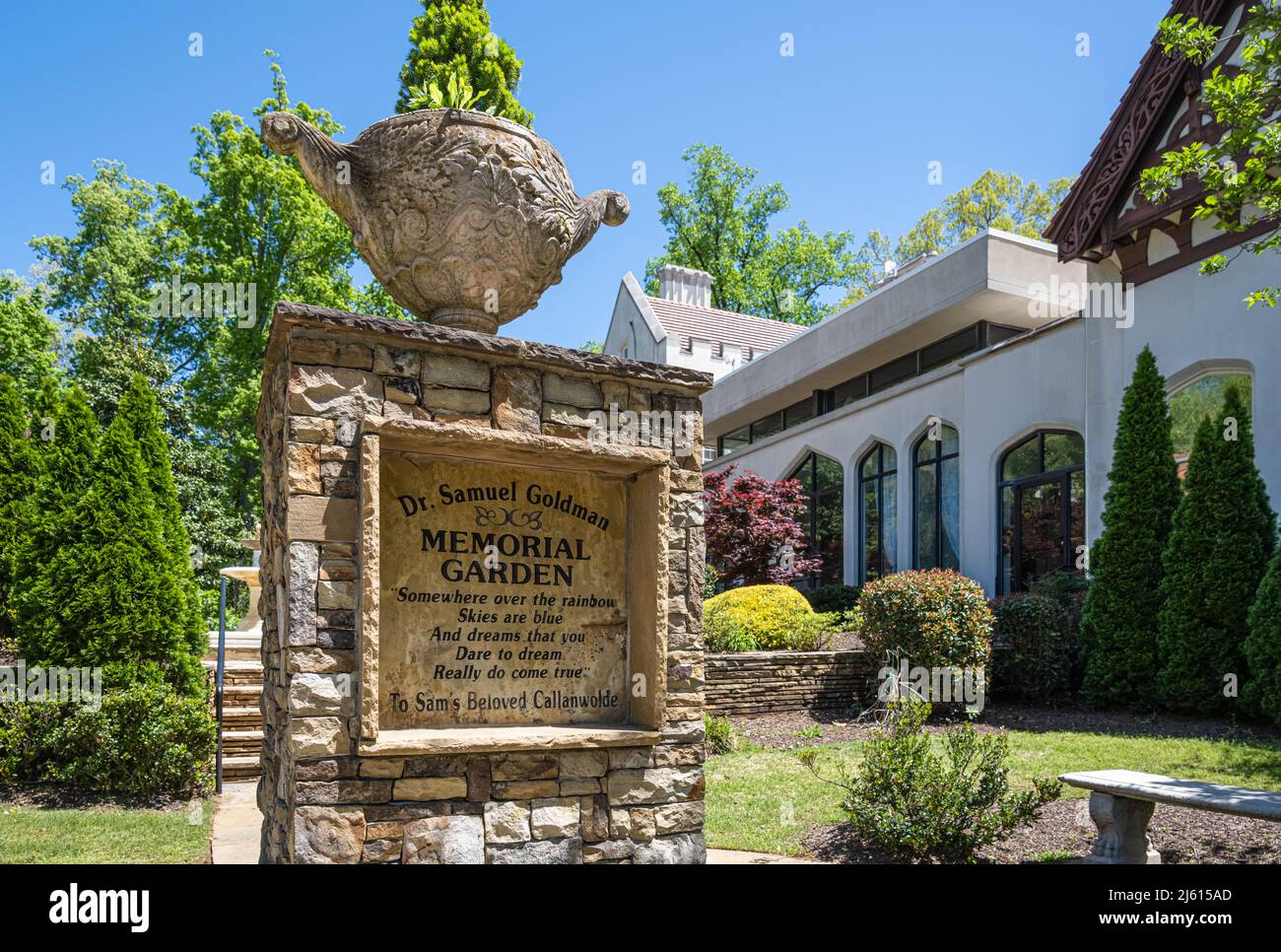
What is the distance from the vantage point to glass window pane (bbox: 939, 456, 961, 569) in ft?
52.5

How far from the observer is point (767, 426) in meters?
23.8

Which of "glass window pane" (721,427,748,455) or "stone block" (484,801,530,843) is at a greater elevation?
"glass window pane" (721,427,748,455)

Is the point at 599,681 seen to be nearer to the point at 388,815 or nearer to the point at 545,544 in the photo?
the point at 545,544

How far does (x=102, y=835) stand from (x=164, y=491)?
4.04 metres

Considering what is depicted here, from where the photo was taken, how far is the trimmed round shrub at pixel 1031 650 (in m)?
11.2

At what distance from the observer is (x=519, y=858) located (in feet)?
13.8

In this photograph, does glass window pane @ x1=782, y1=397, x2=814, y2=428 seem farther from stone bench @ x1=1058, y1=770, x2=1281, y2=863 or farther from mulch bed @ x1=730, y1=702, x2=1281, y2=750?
stone bench @ x1=1058, y1=770, x2=1281, y2=863

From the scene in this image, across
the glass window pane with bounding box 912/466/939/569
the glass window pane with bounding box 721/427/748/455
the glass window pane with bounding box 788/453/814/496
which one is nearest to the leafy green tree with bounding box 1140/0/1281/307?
the glass window pane with bounding box 912/466/939/569

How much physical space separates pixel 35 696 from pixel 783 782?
6.51 m

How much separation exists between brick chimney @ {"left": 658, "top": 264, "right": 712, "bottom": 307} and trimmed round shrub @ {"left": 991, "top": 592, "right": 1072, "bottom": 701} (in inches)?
787

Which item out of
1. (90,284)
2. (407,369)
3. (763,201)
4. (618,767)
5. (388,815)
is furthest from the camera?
(763,201)

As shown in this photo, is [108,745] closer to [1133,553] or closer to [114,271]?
[1133,553]

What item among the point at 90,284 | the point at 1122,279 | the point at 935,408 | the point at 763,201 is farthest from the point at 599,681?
the point at 763,201

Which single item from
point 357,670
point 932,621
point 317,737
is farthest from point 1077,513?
point 317,737
